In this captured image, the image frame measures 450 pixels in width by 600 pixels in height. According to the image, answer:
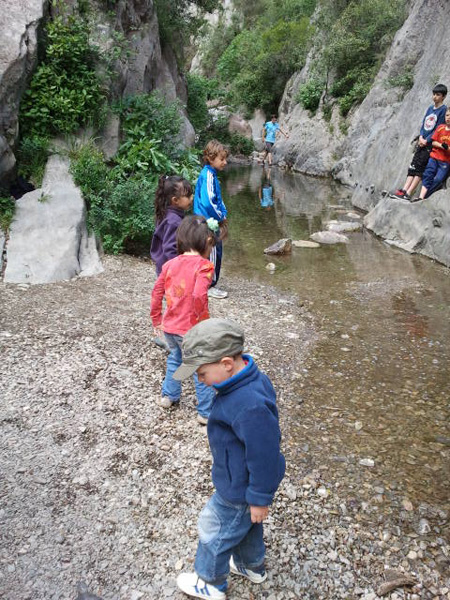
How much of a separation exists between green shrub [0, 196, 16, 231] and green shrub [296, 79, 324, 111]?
2105cm

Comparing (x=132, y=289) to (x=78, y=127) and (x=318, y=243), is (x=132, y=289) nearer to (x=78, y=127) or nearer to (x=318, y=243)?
(x=78, y=127)

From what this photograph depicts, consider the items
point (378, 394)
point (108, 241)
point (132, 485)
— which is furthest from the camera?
point (108, 241)

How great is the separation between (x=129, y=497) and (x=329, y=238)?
8.15m

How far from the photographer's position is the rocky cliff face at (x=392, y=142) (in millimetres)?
9555

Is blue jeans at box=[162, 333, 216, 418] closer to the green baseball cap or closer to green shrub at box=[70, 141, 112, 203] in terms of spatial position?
the green baseball cap

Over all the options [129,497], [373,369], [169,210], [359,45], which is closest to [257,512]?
[129,497]

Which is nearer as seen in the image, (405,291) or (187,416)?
(187,416)

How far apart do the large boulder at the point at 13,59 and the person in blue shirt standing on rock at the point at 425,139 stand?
755 cm

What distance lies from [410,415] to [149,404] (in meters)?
2.28

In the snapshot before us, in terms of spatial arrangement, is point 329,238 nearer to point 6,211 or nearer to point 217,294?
point 217,294

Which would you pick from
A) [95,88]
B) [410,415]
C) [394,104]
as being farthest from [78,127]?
[394,104]

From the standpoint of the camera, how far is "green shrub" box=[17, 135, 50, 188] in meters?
8.30

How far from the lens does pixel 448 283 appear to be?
7719 millimetres

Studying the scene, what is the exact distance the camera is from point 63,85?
8.79 metres
